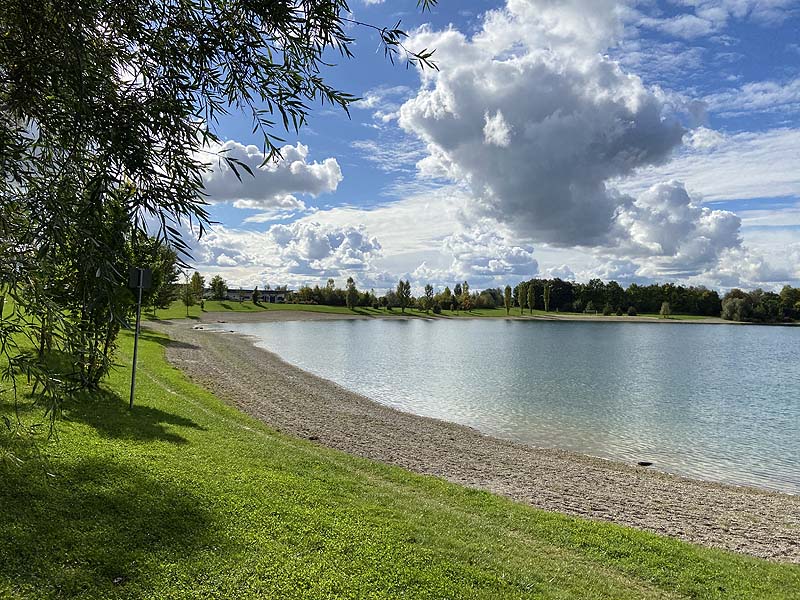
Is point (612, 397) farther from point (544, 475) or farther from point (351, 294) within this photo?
point (351, 294)

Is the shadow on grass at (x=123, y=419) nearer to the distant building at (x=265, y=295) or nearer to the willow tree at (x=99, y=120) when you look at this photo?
the willow tree at (x=99, y=120)

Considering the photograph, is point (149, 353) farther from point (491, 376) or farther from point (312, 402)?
point (491, 376)

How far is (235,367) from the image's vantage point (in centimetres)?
3381

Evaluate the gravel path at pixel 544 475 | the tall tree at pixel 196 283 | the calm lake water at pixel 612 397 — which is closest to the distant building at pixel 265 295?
the tall tree at pixel 196 283

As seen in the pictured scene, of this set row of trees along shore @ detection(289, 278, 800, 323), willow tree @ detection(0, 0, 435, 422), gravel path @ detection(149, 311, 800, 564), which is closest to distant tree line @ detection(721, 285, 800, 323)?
row of trees along shore @ detection(289, 278, 800, 323)

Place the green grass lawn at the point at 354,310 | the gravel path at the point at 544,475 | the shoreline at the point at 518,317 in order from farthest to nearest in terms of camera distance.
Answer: the green grass lawn at the point at 354,310
the shoreline at the point at 518,317
the gravel path at the point at 544,475

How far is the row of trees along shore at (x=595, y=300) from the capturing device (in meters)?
159

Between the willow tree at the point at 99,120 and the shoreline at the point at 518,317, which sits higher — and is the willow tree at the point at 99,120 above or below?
above

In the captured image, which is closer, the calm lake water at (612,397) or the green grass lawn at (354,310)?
the calm lake water at (612,397)

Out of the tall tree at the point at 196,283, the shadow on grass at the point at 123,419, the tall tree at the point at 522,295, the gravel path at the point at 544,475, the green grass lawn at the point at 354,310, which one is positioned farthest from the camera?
the tall tree at the point at 522,295

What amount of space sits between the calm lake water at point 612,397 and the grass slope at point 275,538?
10.8 m

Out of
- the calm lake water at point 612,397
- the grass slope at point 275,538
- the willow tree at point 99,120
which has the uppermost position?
the willow tree at point 99,120

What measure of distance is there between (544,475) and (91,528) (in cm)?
1239

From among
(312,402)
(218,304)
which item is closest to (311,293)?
(218,304)
